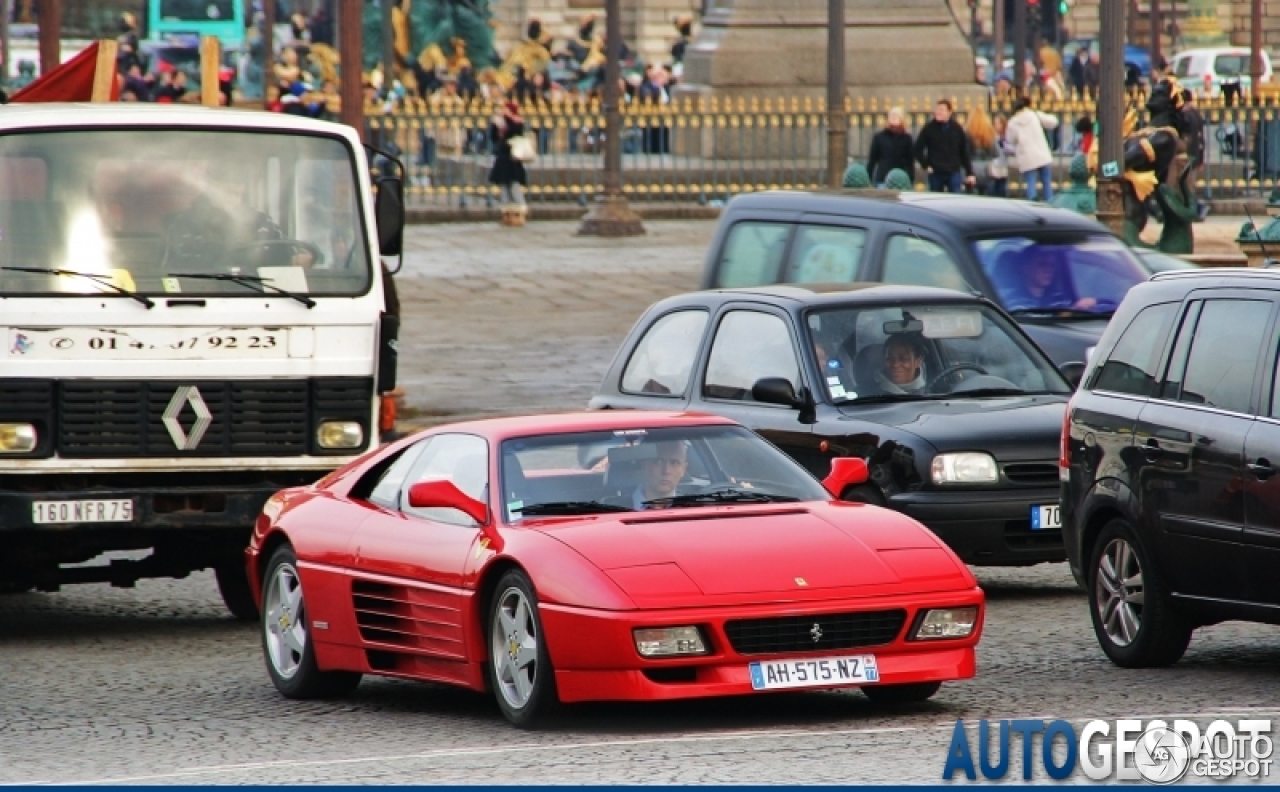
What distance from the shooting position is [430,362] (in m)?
23.2

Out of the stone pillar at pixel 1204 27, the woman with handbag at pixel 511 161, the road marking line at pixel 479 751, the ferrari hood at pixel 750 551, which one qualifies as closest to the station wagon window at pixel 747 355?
the ferrari hood at pixel 750 551

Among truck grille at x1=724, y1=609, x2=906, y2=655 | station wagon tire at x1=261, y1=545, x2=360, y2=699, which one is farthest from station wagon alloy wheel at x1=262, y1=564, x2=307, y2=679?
truck grille at x1=724, y1=609, x2=906, y2=655

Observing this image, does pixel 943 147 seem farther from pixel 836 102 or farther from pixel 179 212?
pixel 179 212

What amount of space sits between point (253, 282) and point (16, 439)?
4.21ft

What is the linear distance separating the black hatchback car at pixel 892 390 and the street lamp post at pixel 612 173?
67.6 ft

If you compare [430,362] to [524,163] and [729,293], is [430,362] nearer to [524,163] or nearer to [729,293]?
[729,293]

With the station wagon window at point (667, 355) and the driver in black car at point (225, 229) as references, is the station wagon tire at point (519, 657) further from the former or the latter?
the station wagon window at point (667, 355)

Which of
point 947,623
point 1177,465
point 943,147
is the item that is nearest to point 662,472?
point 947,623

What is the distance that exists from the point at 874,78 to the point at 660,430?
29174mm

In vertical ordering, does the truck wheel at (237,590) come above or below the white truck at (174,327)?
below

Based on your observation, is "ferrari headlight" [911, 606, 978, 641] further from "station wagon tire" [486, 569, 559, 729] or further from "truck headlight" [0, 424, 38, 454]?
"truck headlight" [0, 424, 38, 454]

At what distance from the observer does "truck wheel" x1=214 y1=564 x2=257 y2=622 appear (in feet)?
43.3

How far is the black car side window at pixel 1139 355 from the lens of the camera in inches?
418

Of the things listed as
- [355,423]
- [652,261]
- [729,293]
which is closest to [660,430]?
[355,423]
